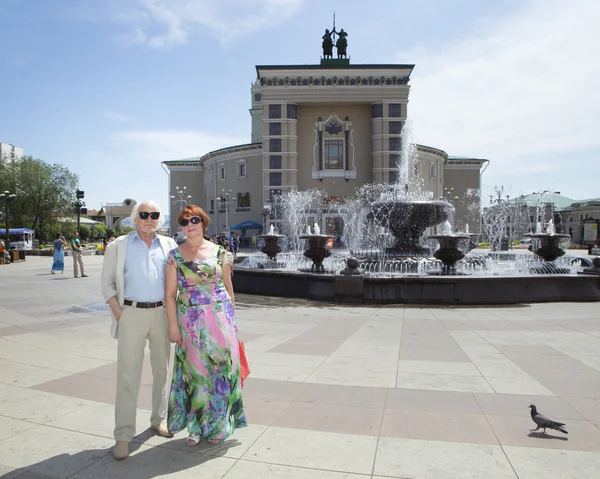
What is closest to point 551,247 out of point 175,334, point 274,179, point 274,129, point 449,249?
point 449,249

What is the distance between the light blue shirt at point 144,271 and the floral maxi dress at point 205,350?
0.58 ft

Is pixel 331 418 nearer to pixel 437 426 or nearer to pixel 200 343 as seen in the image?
pixel 437 426

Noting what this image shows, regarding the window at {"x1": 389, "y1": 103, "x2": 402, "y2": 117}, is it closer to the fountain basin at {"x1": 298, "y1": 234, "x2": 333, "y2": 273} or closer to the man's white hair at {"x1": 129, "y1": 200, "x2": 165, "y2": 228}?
the fountain basin at {"x1": 298, "y1": 234, "x2": 333, "y2": 273}

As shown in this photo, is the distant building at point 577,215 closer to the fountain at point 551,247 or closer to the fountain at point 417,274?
the fountain at point 417,274

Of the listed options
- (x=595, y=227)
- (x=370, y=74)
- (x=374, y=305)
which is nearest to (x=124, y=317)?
(x=374, y=305)

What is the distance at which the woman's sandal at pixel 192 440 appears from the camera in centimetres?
380

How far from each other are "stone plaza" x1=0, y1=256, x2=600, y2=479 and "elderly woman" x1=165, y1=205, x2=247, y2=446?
0.75 ft

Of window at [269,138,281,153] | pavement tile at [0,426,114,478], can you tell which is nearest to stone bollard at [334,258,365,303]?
pavement tile at [0,426,114,478]

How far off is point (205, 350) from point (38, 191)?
6621 cm

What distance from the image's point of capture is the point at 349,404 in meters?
4.71

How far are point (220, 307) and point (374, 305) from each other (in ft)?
26.2

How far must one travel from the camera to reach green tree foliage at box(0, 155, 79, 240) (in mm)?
60656

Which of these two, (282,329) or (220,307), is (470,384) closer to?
(220,307)

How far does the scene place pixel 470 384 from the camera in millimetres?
5309
